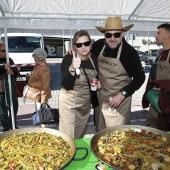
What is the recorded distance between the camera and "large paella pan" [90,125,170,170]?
5.17ft

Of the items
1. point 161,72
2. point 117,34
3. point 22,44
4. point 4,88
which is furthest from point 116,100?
point 22,44

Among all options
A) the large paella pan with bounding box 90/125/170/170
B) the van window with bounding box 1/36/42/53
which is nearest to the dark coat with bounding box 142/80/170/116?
the large paella pan with bounding box 90/125/170/170

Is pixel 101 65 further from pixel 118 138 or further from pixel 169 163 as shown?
pixel 169 163

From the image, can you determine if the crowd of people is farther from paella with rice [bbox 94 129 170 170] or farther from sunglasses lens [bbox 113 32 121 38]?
paella with rice [bbox 94 129 170 170]

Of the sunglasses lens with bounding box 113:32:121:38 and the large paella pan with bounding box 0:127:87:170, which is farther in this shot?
the sunglasses lens with bounding box 113:32:121:38

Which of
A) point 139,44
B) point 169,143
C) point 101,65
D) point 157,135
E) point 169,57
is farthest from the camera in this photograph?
point 139,44

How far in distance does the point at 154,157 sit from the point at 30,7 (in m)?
2.98

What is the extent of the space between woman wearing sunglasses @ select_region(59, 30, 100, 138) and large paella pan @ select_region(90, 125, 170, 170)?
70cm

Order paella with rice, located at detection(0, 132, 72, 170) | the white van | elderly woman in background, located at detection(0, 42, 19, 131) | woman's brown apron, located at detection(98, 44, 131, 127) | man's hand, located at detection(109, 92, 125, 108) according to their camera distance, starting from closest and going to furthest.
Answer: paella with rice, located at detection(0, 132, 72, 170) < man's hand, located at detection(109, 92, 125, 108) < woman's brown apron, located at detection(98, 44, 131, 127) < elderly woman in background, located at detection(0, 42, 19, 131) < the white van

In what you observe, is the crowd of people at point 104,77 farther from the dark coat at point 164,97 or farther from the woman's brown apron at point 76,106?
the dark coat at point 164,97

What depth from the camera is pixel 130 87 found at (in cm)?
263

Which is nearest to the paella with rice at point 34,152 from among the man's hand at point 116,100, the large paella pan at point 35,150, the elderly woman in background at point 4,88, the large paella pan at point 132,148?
the large paella pan at point 35,150

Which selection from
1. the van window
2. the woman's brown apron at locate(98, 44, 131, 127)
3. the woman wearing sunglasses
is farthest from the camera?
the van window

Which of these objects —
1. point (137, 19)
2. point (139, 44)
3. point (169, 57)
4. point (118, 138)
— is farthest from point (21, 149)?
point (139, 44)
